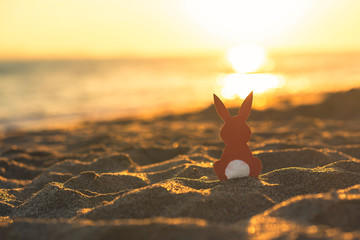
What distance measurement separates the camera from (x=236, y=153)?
9.30 ft

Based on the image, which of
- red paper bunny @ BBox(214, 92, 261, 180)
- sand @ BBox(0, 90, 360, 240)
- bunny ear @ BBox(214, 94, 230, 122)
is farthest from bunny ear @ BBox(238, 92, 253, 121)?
sand @ BBox(0, 90, 360, 240)

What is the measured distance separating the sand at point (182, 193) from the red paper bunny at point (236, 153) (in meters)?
0.08

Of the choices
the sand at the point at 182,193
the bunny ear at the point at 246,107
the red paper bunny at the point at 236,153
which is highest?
the bunny ear at the point at 246,107

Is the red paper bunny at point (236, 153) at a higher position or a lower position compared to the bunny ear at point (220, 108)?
lower

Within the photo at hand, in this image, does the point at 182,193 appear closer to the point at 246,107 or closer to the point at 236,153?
the point at 236,153

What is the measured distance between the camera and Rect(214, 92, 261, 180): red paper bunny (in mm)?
2799

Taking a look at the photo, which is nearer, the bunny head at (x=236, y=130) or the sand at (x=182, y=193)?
the sand at (x=182, y=193)

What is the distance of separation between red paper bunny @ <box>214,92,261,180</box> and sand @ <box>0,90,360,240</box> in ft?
0.25

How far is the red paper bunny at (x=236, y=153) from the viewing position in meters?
2.80

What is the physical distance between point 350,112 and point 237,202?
6.13 meters

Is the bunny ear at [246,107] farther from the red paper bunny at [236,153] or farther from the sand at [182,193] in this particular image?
the sand at [182,193]

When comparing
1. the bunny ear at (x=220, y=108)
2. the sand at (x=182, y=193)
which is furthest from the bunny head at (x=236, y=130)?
the sand at (x=182, y=193)

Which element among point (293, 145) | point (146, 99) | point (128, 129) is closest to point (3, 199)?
point (293, 145)

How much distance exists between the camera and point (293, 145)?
174 inches
